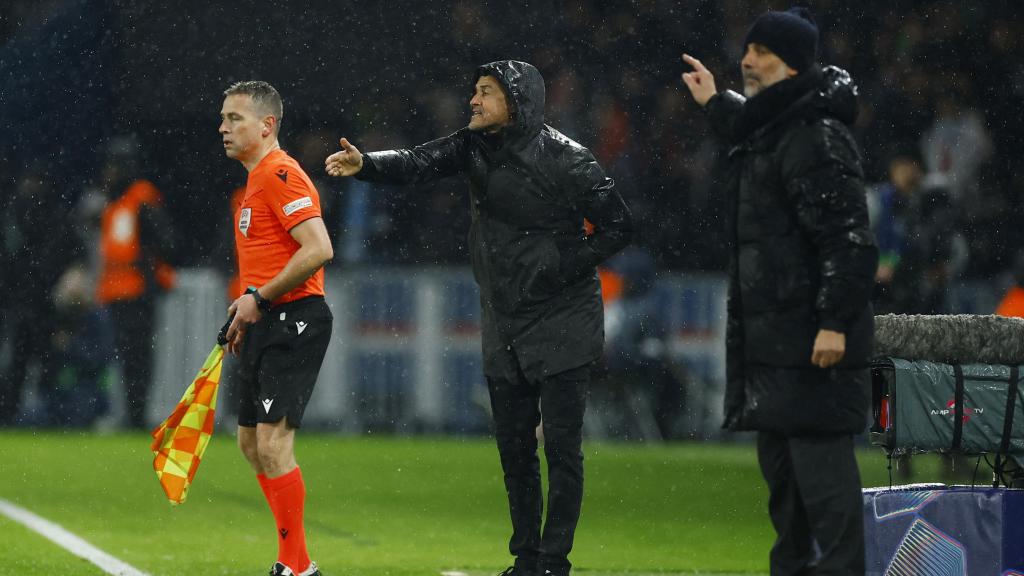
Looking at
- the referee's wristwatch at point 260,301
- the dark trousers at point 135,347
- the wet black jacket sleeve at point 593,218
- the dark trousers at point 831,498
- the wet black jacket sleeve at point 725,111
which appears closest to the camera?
the dark trousers at point 831,498

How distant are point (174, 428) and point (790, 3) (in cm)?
751

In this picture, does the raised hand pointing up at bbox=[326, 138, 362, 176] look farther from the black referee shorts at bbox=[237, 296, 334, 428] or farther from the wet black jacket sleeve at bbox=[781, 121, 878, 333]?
the wet black jacket sleeve at bbox=[781, 121, 878, 333]

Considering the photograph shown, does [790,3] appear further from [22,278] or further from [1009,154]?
[22,278]

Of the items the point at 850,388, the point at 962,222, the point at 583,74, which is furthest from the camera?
the point at 583,74

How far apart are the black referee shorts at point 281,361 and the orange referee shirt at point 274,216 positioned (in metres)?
0.07

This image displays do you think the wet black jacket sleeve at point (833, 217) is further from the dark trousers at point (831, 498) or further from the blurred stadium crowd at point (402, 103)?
the blurred stadium crowd at point (402, 103)

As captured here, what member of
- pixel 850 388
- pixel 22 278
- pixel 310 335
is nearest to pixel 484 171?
pixel 310 335

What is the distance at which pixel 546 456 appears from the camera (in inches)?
228

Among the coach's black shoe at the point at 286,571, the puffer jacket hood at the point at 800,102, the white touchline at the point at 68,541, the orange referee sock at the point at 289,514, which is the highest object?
the puffer jacket hood at the point at 800,102

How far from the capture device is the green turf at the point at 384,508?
22.8 ft

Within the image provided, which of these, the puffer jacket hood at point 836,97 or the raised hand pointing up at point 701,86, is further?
the raised hand pointing up at point 701,86

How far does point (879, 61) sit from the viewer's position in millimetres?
12344

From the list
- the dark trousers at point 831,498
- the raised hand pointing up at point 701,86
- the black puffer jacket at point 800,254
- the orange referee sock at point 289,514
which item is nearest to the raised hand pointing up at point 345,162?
the orange referee sock at point 289,514

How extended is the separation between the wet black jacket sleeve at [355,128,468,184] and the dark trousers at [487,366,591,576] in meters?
0.74
